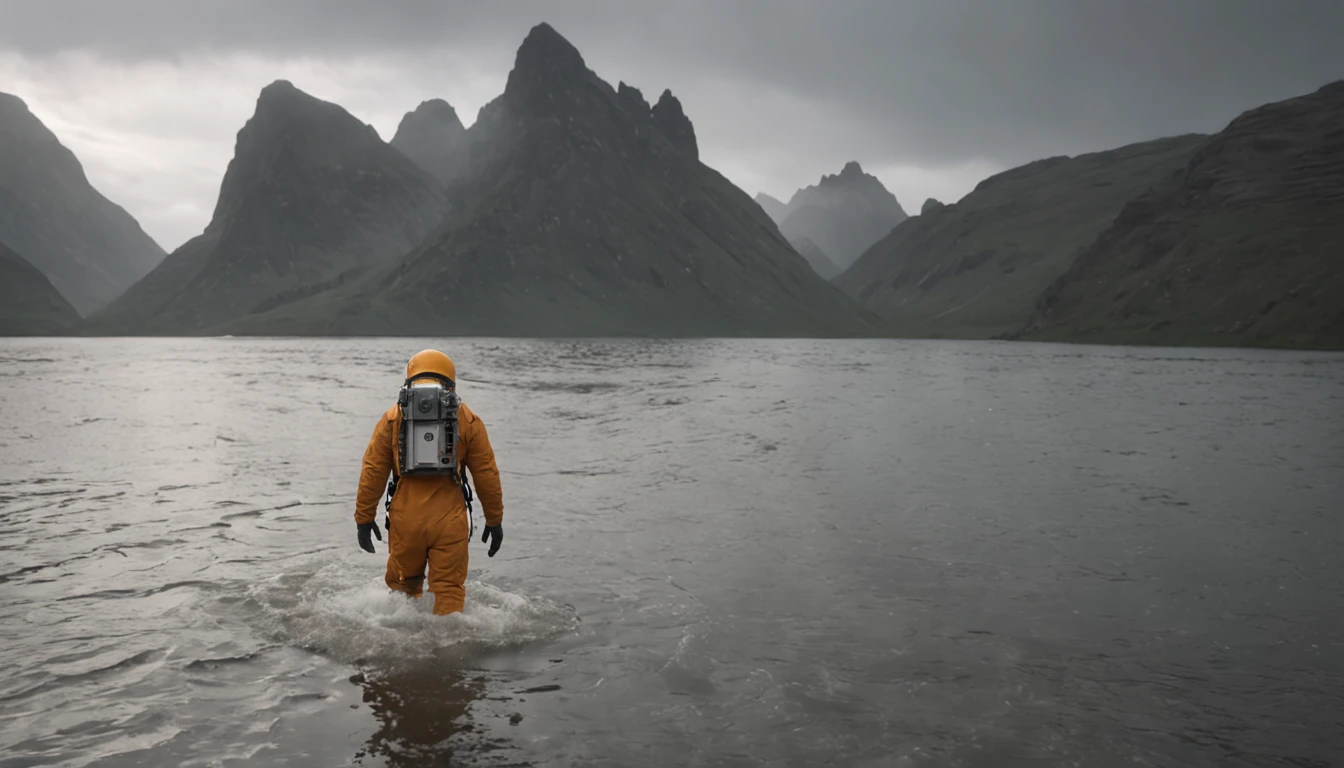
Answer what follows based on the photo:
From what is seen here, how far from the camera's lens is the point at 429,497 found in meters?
10.1

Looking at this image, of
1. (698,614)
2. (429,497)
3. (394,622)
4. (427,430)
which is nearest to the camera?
(427,430)

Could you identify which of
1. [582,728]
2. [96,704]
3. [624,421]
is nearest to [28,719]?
[96,704]

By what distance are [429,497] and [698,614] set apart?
3.80 m

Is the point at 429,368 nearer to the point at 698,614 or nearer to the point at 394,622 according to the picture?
the point at 394,622

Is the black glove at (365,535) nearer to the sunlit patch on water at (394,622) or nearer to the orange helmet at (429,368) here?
the sunlit patch on water at (394,622)

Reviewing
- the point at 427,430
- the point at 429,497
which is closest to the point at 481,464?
the point at 429,497

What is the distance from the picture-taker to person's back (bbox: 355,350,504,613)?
10.1m

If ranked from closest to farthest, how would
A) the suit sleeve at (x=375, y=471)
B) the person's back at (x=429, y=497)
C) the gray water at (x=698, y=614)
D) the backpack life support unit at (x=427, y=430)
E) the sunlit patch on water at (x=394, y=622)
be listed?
the gray water at (x=698, y=614)
the sunlit patch on water at (x=394, y=622)
the backpack life support unit at (x=427, y=430)
the person's back at (x=429, y=497)
the suit sleeve at (x=375, y=471)

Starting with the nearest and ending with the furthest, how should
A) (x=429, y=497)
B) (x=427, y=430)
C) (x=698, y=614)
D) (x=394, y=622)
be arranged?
(x=427, y=430)
(x=429, y=497)
(x=394, y=622)
(x=698, y=614)

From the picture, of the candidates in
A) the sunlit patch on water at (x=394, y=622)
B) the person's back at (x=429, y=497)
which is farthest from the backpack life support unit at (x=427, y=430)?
the sunlit patch on water at (x=394, y=622)

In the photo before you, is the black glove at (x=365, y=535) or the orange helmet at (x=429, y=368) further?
the black glove at (x=365, y=535)

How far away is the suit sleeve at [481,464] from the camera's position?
10320 millimetres

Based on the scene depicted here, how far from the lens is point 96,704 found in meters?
8.19

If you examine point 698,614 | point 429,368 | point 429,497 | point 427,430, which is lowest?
point 698,614
